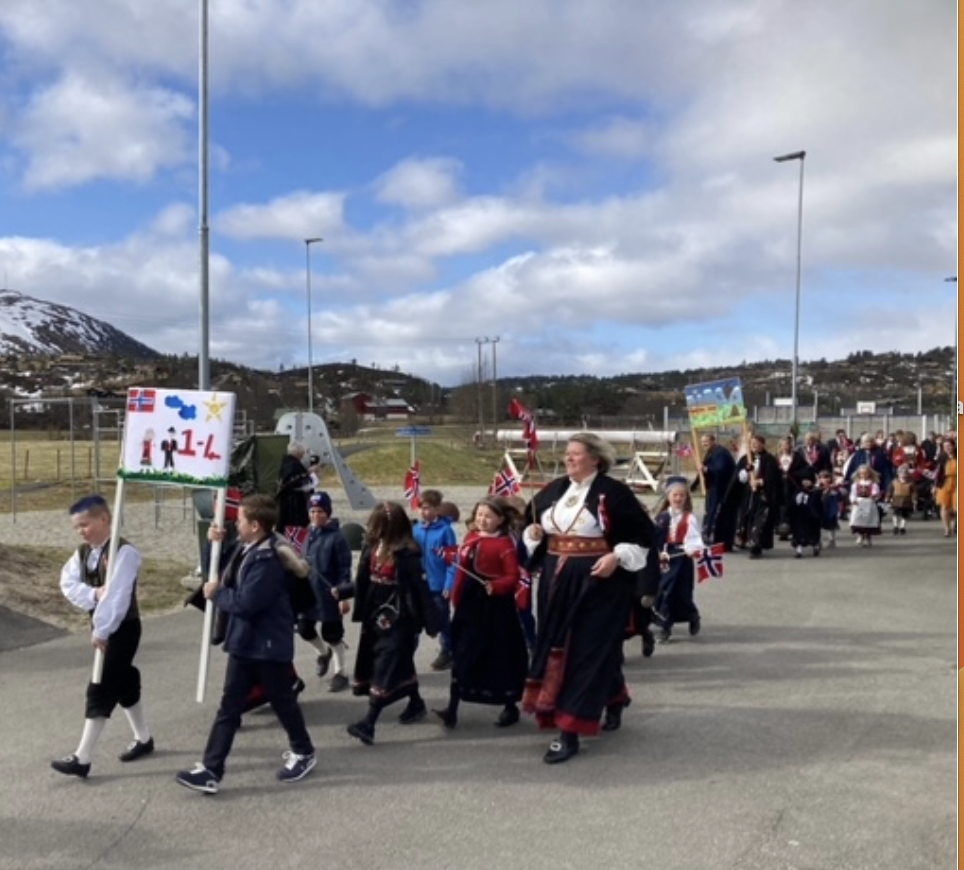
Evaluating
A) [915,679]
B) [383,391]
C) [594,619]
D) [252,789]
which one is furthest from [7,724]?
[383,391]

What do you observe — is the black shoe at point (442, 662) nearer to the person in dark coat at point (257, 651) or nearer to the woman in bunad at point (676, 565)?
the woman in bunad at point (676, 565)

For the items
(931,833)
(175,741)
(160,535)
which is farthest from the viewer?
(160,535)

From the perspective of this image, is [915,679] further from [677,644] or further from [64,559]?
[64,559]

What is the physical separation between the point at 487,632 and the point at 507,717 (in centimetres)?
60

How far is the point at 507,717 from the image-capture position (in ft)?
22.0

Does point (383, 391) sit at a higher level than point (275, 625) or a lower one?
higher

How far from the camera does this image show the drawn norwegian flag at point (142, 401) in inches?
270

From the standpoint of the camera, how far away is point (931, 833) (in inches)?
191

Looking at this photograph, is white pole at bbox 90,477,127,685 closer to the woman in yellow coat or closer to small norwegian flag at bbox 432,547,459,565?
small norwegian flag at bbox 432,547,459,565

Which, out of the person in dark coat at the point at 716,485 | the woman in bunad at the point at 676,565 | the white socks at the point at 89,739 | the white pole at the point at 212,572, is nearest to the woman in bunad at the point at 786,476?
the person in dark coat at the point at 716,485

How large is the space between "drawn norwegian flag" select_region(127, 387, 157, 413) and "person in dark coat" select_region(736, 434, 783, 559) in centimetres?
1078

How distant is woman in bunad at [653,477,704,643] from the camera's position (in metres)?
9.39

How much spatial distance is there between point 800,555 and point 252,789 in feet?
38.6

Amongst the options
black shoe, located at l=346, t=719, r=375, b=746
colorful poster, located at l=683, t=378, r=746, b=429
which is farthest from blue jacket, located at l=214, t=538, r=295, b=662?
colorful poster, located at l=683, t=378, r=746, b=429
